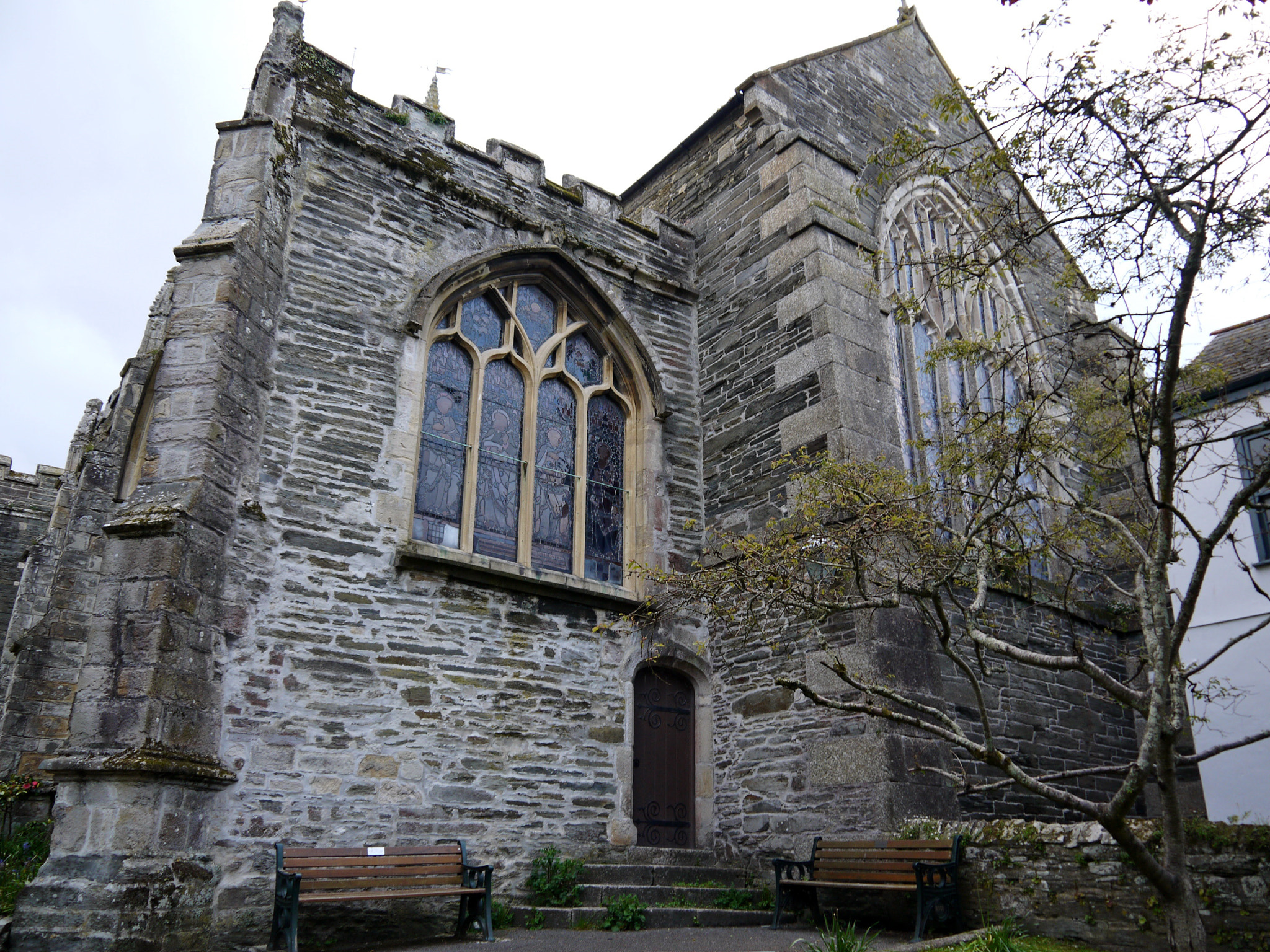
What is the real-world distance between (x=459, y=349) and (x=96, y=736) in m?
4.84

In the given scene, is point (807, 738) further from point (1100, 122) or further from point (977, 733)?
point (1100, 122)

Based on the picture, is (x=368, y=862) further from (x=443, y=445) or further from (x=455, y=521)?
(x=443, y=445)

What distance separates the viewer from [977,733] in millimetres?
8609

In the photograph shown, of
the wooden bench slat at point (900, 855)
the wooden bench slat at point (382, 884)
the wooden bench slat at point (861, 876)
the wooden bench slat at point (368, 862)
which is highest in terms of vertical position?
the wooden bench slat at point (900, 855)

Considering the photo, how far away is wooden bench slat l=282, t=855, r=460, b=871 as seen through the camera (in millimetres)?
6426

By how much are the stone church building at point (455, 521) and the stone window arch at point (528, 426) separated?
36mm

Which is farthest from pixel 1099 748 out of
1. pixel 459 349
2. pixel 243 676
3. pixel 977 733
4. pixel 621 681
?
pixel 243 676

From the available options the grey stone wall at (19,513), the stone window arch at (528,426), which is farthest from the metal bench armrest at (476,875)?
the grey stone wall at (19,513)

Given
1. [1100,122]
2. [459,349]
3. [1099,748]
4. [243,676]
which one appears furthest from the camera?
[1099,748]

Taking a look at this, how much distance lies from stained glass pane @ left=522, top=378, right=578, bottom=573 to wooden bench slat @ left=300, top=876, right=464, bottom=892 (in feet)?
10.0

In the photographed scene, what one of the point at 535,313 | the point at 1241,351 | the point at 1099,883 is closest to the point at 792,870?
the point at 1099,883

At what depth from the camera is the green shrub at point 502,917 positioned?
7.19 m

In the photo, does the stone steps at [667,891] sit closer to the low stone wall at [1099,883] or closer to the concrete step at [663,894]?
the concrete step at [663,894]

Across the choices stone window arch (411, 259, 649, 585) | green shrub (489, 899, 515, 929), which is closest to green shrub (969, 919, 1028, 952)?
green shrub (489, 899, 515, 929)
